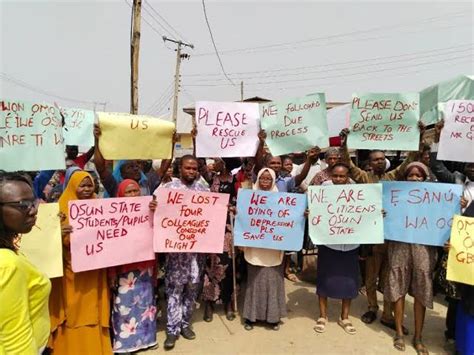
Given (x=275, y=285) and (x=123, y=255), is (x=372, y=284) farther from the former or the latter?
(x=123, y=255)

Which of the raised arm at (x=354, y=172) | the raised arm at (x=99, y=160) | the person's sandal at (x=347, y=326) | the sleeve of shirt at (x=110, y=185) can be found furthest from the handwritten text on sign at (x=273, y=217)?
the raised arm at (x=99, y=160)

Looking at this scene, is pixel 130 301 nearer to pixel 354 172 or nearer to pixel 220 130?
pixel 220 130

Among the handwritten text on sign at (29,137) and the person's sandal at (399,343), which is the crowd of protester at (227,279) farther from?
the handwritten text on sign at (29,137)

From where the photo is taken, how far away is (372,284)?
4.50 metres

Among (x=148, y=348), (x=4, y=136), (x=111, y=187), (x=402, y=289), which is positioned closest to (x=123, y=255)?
(x=111, y=187)

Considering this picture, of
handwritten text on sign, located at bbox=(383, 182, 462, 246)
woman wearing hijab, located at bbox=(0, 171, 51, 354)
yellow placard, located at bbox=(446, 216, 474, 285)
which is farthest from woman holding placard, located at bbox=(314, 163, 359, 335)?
woman wearing hijab, located at bbox=(0, 171, 51, 354)

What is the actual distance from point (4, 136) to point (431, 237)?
4.12m

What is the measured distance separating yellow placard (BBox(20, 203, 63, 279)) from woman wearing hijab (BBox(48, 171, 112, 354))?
0.12m

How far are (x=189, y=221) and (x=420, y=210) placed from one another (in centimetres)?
238

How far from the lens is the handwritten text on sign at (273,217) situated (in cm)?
397

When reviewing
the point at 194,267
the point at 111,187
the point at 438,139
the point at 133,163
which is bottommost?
the point at 194,267

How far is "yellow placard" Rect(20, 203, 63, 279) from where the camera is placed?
9.74 ft

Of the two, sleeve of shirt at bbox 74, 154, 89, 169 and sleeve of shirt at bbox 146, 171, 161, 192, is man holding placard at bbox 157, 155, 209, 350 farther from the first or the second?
sleeve of shirt at bbox 74, 154, 89, 169

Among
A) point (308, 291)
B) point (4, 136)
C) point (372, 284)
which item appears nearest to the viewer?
point (4, 136)
